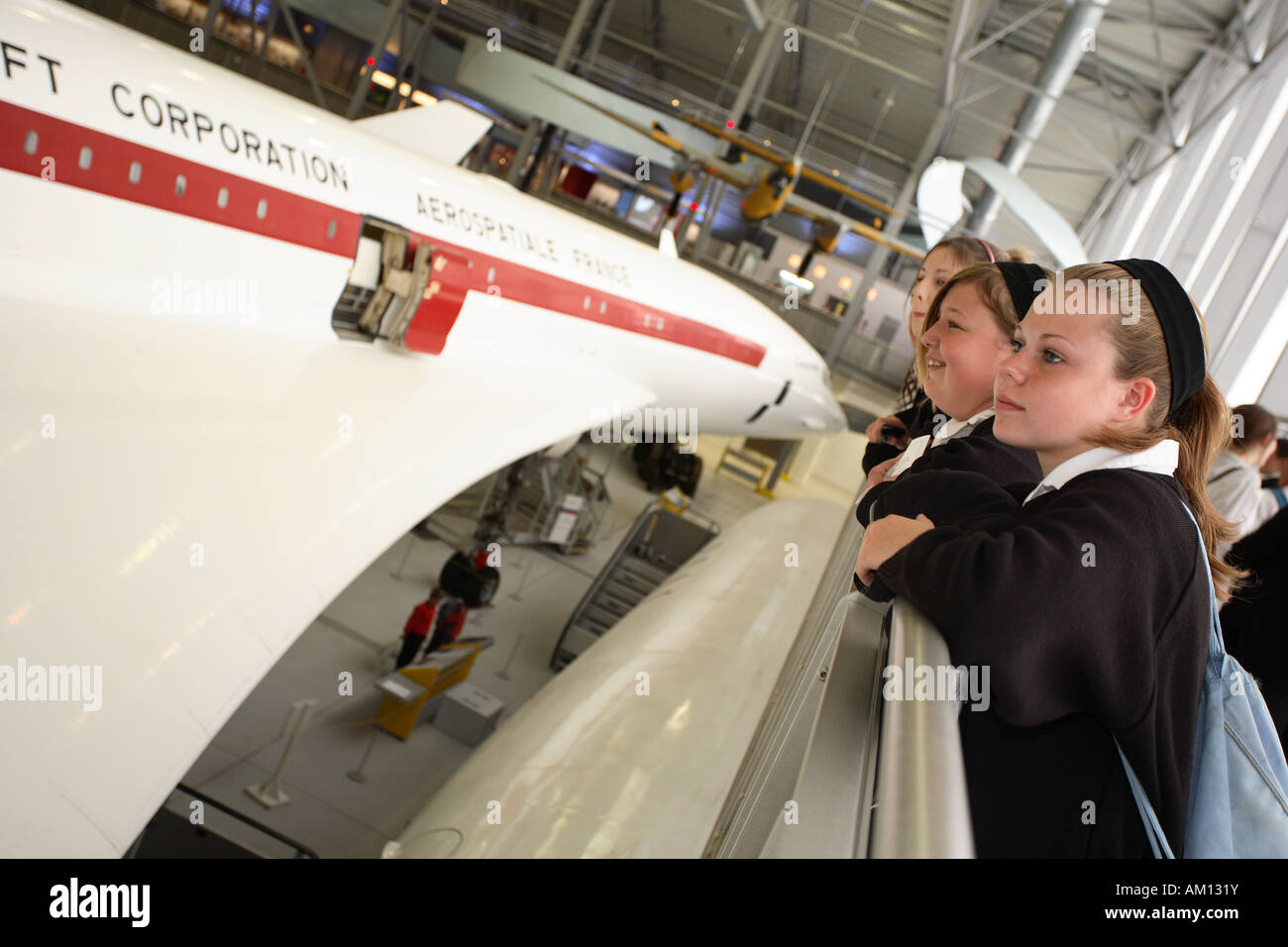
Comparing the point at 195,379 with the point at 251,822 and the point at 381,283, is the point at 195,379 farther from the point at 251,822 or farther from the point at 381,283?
the point at 251,822

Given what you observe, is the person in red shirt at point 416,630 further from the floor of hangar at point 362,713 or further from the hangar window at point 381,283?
the hangar window at point 381,283

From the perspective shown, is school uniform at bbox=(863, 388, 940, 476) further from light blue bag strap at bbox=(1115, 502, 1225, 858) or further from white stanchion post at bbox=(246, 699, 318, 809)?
white stanchion post at bbox=(246, 699, 318, 809)

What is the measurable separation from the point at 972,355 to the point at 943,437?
26cm

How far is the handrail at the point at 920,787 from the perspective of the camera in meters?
0.89

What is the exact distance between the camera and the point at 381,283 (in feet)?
20.6

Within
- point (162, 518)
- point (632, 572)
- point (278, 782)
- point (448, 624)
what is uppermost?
point (162, 518)

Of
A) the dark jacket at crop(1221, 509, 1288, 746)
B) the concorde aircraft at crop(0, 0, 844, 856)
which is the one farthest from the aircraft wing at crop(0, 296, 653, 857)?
the dark jacket at crop(1221, 509, 1288, 746)

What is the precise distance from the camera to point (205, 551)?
12.4ft

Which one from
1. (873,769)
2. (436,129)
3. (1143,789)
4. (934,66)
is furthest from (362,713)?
(934,66)

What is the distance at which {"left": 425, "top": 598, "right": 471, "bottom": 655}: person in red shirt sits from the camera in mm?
8609

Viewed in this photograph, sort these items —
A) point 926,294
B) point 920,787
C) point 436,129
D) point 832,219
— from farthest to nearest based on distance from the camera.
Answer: point 832,219 → point 436,129 → point 926,294 → point 920,787

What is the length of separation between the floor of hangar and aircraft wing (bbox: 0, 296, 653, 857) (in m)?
1.87
